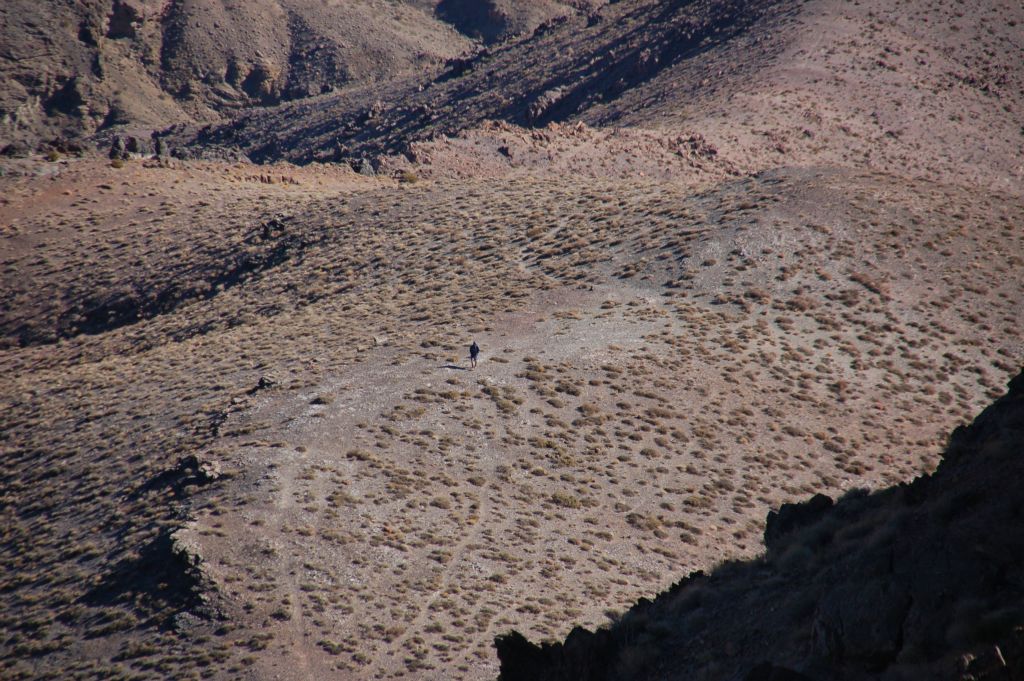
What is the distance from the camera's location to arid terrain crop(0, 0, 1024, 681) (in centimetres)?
1283

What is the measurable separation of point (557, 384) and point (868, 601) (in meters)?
19.3

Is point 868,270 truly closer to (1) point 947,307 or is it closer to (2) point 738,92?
(1) point 947,307

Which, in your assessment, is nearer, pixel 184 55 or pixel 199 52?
pixel 184 55

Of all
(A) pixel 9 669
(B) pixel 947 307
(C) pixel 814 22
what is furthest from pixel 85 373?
(C) pixel 814 22

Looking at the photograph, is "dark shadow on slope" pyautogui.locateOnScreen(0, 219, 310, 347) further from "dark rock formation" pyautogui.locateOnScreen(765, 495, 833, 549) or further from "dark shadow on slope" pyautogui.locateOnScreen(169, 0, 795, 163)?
"dark rock formation" pyautogui.locateOnScreen(765, 495, 833, 549)

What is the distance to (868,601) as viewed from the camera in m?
8.87

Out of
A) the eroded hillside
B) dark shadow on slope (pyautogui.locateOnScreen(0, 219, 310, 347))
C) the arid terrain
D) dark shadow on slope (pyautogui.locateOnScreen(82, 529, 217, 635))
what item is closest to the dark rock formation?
the arid terrain

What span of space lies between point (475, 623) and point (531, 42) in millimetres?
96786

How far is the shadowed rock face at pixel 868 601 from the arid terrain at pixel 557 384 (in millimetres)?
56

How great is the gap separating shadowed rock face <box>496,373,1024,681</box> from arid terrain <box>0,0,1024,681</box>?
6 cm

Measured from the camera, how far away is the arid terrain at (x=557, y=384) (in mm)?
12828

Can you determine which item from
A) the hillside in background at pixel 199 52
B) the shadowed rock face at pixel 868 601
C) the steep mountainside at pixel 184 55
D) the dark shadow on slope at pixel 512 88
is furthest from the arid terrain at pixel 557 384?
the steep mountainside at pixel 184 55

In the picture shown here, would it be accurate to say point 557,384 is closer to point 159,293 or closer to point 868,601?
point 868,601

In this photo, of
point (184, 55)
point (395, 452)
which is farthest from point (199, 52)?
point (395, 452)
